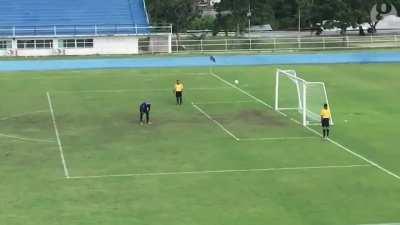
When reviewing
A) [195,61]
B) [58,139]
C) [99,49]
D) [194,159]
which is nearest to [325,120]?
[194,159]

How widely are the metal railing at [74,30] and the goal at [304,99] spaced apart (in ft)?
94.1

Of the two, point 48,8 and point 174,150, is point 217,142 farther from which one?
point 48,8

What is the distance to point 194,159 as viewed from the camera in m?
23.5

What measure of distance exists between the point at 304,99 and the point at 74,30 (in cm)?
3819

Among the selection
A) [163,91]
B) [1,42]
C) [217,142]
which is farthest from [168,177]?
[1,42]

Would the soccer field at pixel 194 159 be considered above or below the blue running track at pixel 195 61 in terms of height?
below

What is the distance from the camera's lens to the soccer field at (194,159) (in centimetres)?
1770

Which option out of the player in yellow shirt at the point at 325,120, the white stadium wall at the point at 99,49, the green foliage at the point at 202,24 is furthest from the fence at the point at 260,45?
the player in yellow shirt at the point at 325,120

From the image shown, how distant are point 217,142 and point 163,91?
14.3 m

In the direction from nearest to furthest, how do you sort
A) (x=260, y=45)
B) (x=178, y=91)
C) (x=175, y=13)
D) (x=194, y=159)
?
(x=194, y=159), (x=178, y=91), (x=260, y=45), (x=175, y=13)

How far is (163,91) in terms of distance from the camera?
4025cm

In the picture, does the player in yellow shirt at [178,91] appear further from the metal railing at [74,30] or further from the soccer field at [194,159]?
the metal railing at [74,30]

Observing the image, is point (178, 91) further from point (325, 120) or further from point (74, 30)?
point (74, 30)

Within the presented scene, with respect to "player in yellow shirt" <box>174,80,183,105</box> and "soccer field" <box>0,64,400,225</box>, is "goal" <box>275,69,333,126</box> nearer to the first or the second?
"soccer field" <box>0,64,400,225</box>
